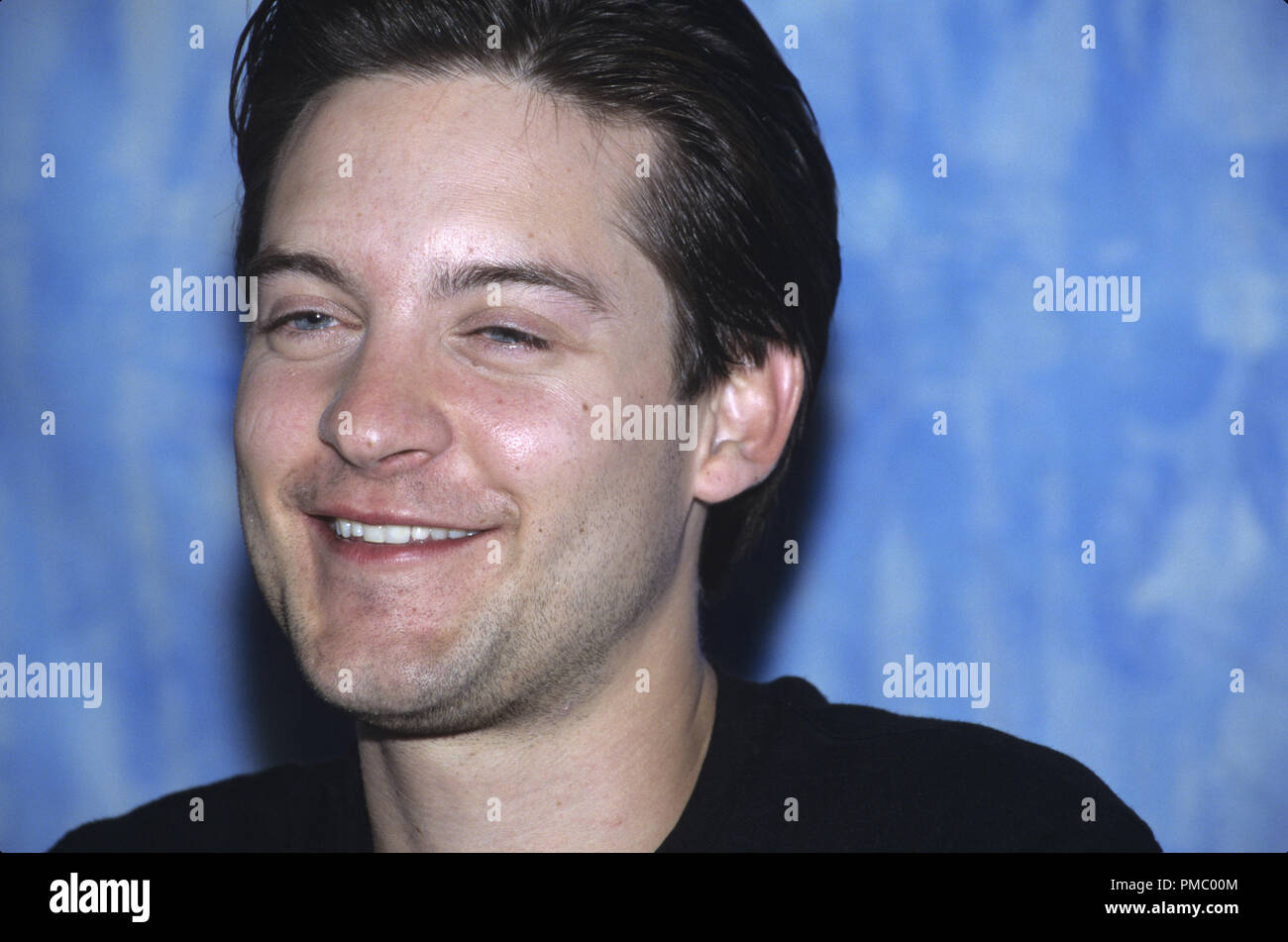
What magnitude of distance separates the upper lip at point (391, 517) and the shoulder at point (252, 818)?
1.74ft

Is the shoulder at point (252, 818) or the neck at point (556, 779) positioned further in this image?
the shoulder at point (252, 818)

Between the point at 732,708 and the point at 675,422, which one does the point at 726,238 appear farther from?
the point at 732,708

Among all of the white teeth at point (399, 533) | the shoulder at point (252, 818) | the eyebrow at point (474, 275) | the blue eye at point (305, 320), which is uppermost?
the eyebrow at point (474, 275)

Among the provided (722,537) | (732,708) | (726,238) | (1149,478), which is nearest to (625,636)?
(732,708)

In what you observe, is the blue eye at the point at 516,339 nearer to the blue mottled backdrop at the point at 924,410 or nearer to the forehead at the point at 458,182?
the forehead at the point at 458,182

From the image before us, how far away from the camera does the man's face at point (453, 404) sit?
5.35 feet

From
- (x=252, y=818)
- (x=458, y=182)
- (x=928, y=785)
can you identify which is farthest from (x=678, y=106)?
(x=252, y=818)

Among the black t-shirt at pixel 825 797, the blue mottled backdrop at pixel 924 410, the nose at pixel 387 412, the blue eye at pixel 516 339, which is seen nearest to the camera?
the nose at pixel 387 412

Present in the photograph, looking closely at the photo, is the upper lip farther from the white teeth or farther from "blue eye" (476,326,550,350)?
"blue eye" (476,326,550,350)

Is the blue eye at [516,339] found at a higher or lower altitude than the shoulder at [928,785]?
higher

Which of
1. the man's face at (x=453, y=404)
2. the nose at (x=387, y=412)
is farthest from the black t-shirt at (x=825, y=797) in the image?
the nose at (x=387, y=412)

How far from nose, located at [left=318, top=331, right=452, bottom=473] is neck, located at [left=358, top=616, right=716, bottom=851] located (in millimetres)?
402

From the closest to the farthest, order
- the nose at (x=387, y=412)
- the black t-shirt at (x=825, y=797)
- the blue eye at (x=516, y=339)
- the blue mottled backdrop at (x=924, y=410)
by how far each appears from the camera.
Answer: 1. the nose at (x=387, y=412)
2. the blue eye at (x=516, y=339)
3. the black t-shirt at (x=825, y=797)
4. the blue mottled backdrop at (x=924, y=410)

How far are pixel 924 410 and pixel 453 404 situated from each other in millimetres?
1192
